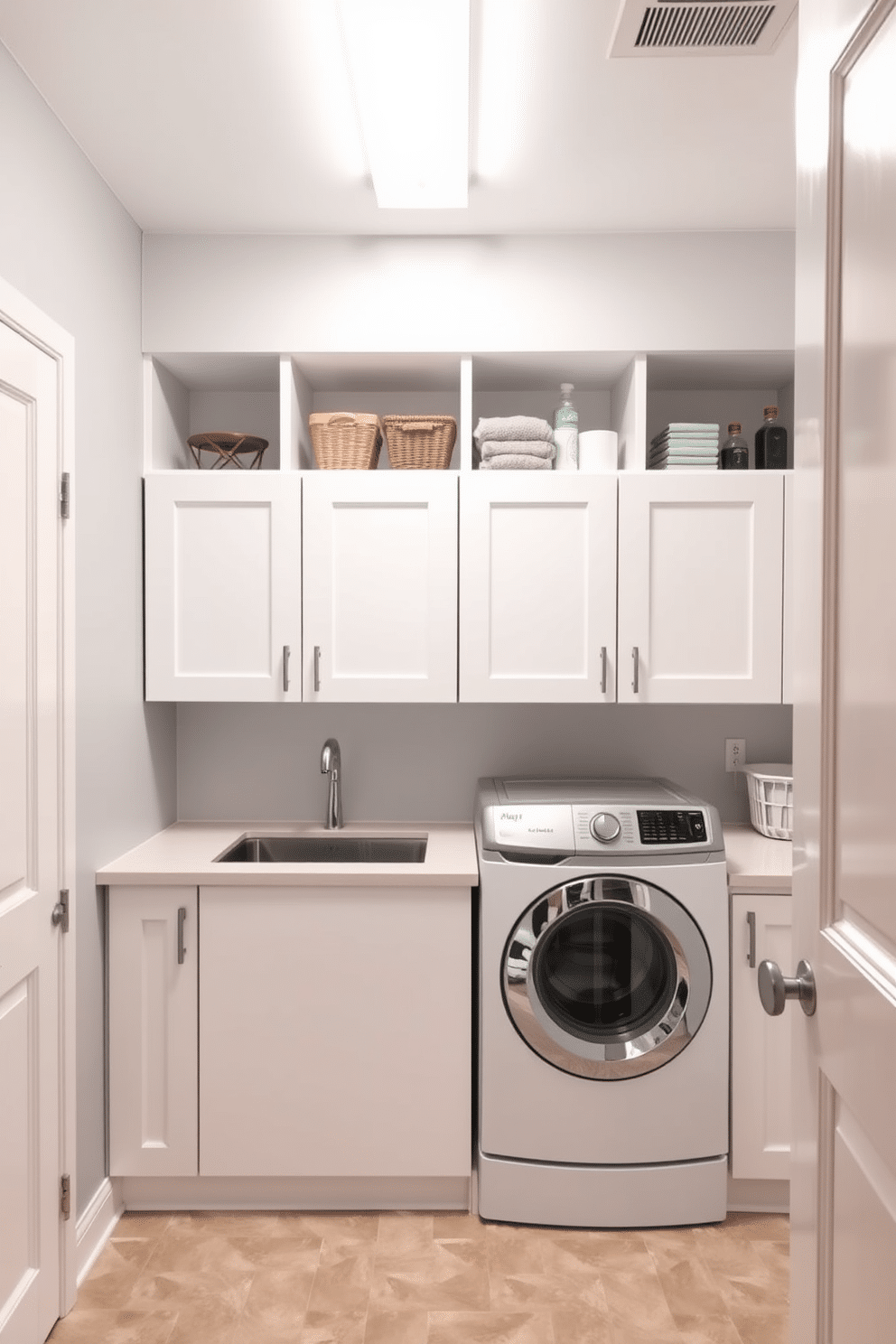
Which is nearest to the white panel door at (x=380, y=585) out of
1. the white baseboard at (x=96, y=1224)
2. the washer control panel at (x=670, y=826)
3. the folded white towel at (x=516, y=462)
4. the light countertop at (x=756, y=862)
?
the folded white towel at (x=516, y=462)

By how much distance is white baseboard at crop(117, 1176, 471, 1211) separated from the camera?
236 centimetres

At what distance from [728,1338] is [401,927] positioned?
3.60 ft

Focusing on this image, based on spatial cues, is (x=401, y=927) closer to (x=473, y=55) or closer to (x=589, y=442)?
(x=589, y=442)

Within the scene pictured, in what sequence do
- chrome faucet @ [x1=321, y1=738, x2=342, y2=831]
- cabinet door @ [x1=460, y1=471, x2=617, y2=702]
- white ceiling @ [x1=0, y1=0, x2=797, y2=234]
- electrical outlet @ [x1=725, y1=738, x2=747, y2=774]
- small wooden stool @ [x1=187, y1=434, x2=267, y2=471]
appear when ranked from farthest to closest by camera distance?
electrical outlet @ [x1=725, y1=738, x2=747, y2=774] < chrome faucet @ [x1=321, y1=738, x2=342, y2=831] < small wooden stool @ [x1=187, y1=434, x2=267, y2=471] < cabinet door @ [x1=460, y1=471, x2=617, y2=702] < white ceiling @ [x1=0, y1=0, x2=797, y2=234]

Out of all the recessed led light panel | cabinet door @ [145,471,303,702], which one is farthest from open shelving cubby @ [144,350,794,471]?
the recessed led light panel

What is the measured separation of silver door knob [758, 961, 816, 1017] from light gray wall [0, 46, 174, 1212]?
5.38 feet

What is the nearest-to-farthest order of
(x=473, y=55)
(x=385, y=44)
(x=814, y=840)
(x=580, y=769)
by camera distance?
(x=814, y=840) < (x=385, y=44) < (x=473, y=55) < (x=580, y=769)

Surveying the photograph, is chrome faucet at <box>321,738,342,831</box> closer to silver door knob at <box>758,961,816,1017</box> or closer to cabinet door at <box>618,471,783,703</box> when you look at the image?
cabinet door at <box>618,471,783,703</box>

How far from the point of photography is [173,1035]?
2.32 meters

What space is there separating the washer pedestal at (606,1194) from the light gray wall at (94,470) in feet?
3.35

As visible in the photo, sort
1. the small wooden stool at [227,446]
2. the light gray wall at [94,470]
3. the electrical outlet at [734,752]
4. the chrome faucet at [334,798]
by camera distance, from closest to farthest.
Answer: the light gray wall at [94,470], the small wooden stool at [227,446], the chrome faucet at [334,798], the electrical outlet at [734,752]

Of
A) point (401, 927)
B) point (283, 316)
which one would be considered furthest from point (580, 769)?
point (283, 316)

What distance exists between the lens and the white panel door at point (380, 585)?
2561 mm

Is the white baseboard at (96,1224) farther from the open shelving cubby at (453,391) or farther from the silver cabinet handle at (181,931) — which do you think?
the open shelving cubby at (453,391)
